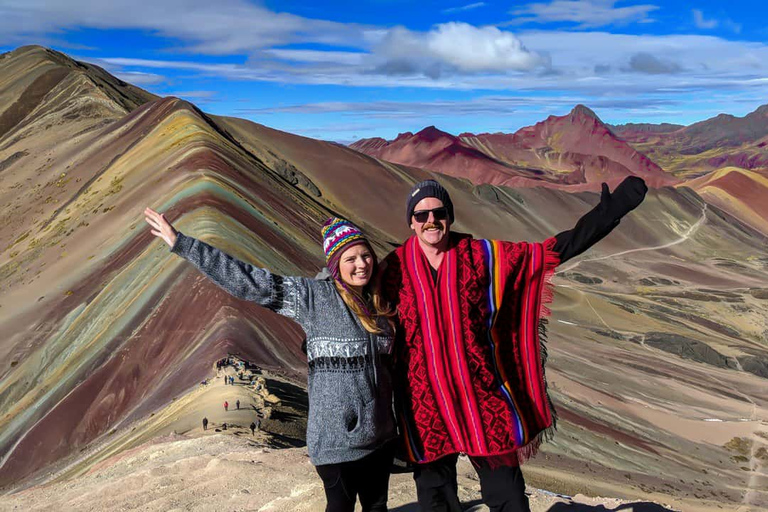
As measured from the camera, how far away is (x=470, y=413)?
11.5ft

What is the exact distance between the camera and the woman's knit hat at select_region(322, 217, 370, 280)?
323 centimetres

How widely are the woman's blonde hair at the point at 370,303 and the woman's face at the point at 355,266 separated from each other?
38mm

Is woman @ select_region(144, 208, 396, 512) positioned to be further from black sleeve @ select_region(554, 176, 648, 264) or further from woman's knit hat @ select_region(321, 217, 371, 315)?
black sleeve @ select_region(554, 176, 648, 264)

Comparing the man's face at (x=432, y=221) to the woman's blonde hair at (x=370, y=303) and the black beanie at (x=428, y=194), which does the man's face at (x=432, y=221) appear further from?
the woman's blonde hair at (x=370, y=303)

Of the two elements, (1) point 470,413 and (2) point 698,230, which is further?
(2) point 698,230

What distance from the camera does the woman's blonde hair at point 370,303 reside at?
124 inches

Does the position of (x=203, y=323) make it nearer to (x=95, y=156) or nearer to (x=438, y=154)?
(x=95, y=156)

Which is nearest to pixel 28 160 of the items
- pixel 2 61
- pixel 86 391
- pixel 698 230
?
pixel 2 61

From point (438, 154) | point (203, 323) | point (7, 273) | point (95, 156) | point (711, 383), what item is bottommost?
point (711, 383)

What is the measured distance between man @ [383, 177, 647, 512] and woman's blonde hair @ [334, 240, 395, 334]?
134 millimetres

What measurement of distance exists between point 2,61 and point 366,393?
6808cm

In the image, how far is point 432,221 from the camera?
3420mm

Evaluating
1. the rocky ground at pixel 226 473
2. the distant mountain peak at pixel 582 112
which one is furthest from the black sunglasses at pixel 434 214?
the distant mountain peak at pixel 582 112

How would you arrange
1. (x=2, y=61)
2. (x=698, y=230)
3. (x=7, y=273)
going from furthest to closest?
(x=698, y=230) < (x=2, y=61) < (x=7, y=273)
